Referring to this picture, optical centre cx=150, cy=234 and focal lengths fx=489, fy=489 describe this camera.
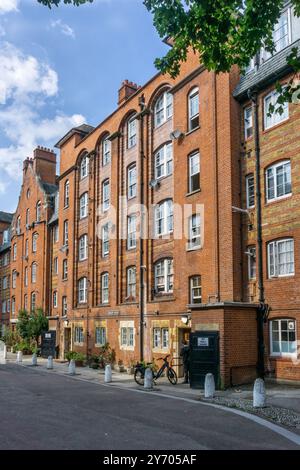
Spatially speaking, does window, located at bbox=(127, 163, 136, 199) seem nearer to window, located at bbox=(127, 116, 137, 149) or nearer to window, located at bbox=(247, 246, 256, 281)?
window, located at bbox=(127, 116, 137, 149)

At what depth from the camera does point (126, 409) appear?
507 inches


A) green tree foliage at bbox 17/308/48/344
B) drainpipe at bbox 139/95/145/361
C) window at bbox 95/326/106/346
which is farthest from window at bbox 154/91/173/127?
green tree foliage at bbox 17/308/48/344

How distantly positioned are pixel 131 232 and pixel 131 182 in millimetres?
2902

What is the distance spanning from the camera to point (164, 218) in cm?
2428

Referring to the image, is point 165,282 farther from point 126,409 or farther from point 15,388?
point 126,409

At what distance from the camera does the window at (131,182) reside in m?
27.5

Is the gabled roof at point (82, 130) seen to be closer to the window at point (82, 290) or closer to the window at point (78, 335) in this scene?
the window at point (82, 290)

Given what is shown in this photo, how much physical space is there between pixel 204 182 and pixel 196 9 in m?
11.6

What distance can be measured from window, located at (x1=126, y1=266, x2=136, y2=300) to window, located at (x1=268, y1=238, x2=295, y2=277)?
9.95 meters

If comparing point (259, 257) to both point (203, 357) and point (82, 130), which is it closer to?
point (203, 357)

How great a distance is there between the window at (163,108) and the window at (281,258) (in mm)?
9894

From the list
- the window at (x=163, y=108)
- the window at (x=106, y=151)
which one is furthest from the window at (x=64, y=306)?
the window at (x=163, y=108)

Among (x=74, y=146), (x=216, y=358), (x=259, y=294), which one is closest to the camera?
(x=216, y=358)

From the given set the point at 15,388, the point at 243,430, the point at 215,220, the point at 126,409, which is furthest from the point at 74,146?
the point at 243,430
